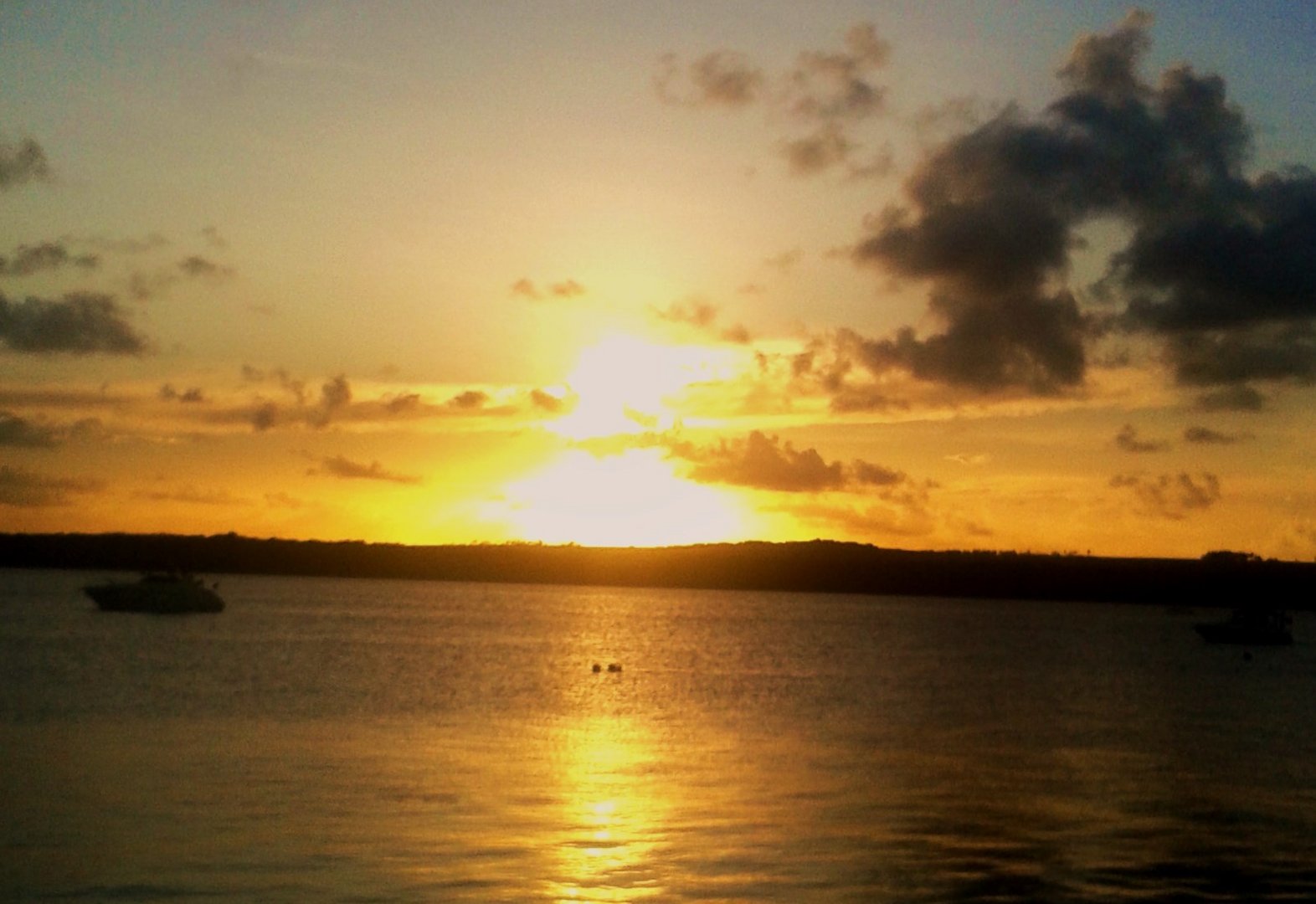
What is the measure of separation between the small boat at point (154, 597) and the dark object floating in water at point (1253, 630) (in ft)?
294

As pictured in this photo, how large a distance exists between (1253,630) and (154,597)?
9669cm

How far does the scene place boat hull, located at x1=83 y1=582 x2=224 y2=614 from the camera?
11838 centimetres

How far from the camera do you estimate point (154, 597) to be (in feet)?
389

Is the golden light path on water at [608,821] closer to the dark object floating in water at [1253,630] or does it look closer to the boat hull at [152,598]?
the boat hull at [152,598]

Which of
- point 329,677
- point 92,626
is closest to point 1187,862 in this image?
point 329,677

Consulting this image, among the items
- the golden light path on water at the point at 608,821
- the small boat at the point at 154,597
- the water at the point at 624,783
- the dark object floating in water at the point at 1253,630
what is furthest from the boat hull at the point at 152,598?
the dark object floating in water at the point at 1253,630

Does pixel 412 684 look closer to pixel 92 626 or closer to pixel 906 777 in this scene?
pixel 906 777

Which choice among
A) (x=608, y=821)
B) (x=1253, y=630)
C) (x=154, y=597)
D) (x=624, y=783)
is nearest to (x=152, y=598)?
A: (x=154, y=597)

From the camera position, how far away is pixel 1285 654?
12950cm

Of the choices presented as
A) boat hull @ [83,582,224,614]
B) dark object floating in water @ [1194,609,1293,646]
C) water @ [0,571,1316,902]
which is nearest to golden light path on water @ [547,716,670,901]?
water @ [0,571,1316,902]

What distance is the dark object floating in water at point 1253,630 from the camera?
126250 millimetres

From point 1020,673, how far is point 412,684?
143 feet

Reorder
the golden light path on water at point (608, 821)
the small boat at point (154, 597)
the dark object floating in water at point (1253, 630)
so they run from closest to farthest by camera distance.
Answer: the golden light path on water at point (608, 821), the small boat at point (154, 597), the dark object floating in water at point (1253, 630)

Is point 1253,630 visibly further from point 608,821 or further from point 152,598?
point 608,821
